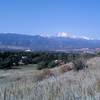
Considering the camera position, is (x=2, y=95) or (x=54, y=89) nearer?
(x=2, y=95)

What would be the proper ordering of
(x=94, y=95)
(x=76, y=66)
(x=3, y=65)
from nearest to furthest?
(x=94, y=95)
(x=76, y=66)
(x=3, y=65)

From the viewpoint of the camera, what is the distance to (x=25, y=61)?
9600cm

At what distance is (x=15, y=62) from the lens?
9106 cm

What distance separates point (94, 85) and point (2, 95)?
418 centimetres

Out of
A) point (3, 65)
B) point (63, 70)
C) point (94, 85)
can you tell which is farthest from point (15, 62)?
point (94, 85)

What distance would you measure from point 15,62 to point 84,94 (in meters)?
81.4

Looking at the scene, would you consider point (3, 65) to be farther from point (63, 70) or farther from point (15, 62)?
point (63, 70)

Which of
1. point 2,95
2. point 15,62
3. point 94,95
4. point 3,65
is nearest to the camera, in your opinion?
point 2,95

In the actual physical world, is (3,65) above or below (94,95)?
below

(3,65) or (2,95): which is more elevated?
(2,95)

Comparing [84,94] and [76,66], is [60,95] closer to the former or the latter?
[84,94]

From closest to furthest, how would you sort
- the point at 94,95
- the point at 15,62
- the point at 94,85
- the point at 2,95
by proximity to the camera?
1. the point at 2,95
2. the point at 94,95
3. the point at 94,85
4. the point at 15,62

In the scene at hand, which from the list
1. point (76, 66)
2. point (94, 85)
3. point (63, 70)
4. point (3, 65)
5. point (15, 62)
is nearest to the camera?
point (94, 85)

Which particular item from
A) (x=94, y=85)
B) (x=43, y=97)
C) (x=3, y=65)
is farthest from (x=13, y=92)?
(x=3, y=65)
